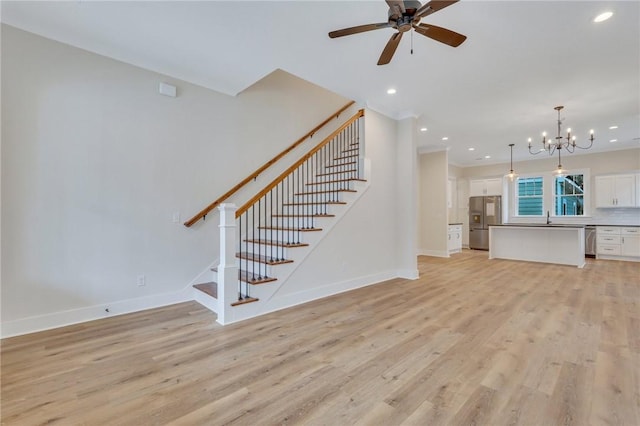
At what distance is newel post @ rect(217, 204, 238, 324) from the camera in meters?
2.98

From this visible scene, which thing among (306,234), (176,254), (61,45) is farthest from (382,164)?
(61,45)

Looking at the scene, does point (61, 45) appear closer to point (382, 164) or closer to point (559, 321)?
point (382, 164)

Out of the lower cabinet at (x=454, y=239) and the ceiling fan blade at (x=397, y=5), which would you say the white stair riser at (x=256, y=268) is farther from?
the lower cabinet at (x=454, y=239)

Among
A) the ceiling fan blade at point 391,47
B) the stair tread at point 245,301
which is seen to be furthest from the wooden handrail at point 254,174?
the ceiling fan blade at point 391,47

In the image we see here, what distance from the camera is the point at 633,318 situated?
3141mm

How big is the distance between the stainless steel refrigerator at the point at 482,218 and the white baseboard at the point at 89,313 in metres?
8.72

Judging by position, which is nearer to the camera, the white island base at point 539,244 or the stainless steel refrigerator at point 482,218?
the white island base at point 539,244

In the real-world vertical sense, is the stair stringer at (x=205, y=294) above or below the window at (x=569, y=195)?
below

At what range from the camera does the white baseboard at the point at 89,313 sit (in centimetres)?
269

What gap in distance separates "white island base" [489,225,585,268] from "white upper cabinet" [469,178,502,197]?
2.55 metres

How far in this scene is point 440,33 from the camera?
2.28 m

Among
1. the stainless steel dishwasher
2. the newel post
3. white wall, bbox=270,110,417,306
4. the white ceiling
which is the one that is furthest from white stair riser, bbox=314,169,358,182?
the stainless steel dishwasher

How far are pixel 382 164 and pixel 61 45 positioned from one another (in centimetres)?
431

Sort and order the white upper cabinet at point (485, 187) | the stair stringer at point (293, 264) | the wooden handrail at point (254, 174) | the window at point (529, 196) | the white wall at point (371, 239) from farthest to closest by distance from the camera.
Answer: the white upper cabinet at point (485, 187) < the window at point (529, 196) < the white wall at point (371, 239) < the wooden handrail at point (254, 174) < the stair stringer at point (293, 264)
